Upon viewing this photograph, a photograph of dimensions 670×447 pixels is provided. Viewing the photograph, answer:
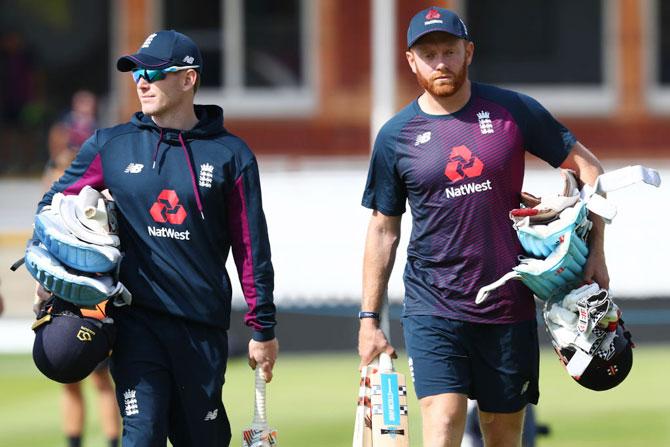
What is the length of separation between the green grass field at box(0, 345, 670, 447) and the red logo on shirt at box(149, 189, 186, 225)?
3.35 metres

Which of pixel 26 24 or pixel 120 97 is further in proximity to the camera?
pixel 26 24

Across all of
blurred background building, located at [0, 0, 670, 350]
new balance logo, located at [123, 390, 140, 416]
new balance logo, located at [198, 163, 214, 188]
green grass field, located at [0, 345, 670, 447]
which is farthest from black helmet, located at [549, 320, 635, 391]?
blurred background building, located at [0, 0, 670, 350]

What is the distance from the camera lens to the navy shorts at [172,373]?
22.3 ft

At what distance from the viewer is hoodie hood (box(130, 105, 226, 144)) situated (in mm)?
6953

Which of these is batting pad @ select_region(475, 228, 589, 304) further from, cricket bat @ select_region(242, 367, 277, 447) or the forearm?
cricket bat @ select_region(242, 367, 277, 447)

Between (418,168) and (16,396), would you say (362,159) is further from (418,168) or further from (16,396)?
(418,168)

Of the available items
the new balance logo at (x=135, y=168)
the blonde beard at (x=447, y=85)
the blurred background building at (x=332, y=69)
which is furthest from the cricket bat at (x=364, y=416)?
the blurred background building at (x=332, y=69)

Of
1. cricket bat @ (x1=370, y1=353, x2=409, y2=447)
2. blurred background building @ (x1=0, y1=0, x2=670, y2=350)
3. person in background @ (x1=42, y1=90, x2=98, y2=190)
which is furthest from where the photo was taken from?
blurred background building @ (x1=0, y1=0, x2=670, y2=350)

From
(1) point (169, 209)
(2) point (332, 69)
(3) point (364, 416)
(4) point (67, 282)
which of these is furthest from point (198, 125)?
(2) point (332, 69)

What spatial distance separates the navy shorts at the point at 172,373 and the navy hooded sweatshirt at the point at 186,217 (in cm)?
A: 8

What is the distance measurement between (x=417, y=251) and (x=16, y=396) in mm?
6164

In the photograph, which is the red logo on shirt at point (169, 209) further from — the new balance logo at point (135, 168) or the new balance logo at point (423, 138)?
the new balance logo at point (423, 138)

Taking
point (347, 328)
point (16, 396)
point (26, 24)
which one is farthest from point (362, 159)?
point (16, 396)

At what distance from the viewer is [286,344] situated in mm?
14453
